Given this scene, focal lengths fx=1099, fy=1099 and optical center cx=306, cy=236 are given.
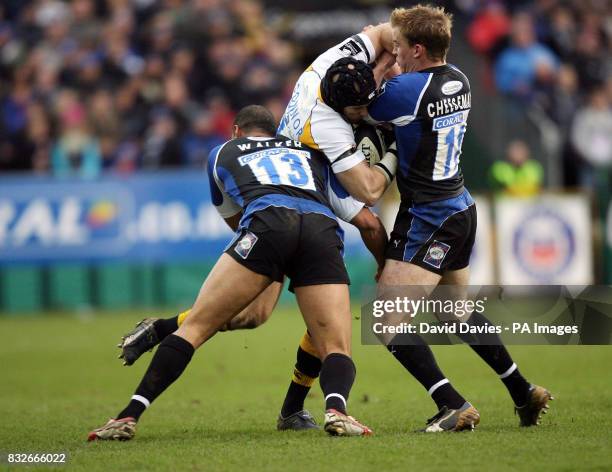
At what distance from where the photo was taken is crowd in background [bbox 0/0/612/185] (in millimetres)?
17922

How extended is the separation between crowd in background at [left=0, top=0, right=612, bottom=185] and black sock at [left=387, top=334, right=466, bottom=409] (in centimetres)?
1078

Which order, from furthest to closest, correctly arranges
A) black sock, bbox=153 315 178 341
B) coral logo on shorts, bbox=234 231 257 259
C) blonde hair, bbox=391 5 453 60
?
1. black sock, bbox=153 315 178 341
2. blonde hair, bbox=391 5 453 60
3. coral logo on shorts, bbox=234 231 257 259

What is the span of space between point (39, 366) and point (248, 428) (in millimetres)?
4918

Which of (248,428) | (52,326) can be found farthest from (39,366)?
(248,428)

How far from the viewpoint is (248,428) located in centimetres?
721

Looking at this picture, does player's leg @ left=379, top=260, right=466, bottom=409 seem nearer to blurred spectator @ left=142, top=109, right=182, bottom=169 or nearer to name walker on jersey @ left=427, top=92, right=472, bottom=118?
name walker on jersey @ left=427, top=92, right=472, bottom=118

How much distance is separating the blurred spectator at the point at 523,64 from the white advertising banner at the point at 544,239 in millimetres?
2830

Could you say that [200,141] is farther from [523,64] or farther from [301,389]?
[301,389]

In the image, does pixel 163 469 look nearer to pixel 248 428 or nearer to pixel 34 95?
pixel 248 428

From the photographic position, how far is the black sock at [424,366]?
6.61 meters

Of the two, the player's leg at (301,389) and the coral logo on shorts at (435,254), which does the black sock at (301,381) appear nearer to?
the player's leg at (301,389)

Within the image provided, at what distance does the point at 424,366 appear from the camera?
21.7 feet

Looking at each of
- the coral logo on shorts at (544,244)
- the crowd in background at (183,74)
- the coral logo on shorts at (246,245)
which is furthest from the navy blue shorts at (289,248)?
the crowd in background at (183,74)

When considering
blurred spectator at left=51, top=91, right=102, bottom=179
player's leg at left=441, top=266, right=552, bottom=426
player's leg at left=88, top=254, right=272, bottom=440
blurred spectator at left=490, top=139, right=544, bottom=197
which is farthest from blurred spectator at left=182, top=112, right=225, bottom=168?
player's leg at left=88, top=254, right=272, bottom=440
